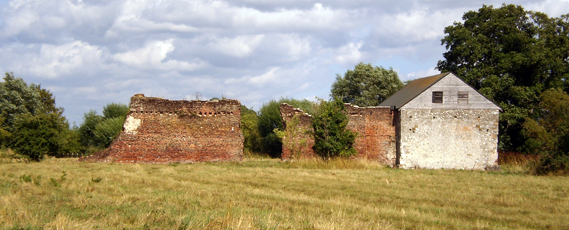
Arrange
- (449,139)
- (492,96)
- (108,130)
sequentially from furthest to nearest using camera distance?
(108,130), (492,96), (449,139)

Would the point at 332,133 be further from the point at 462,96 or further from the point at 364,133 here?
the point at 462,96

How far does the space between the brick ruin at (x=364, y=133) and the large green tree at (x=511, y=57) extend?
1060 centimetres

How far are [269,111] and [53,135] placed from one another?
753 inches

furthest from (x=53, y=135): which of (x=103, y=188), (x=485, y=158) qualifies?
(x=485, y=158)

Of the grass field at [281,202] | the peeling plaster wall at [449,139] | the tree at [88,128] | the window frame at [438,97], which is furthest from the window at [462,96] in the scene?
the tree at [88,128]

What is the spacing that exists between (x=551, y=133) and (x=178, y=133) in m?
20.3

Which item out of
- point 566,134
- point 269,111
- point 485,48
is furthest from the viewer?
point 269,111

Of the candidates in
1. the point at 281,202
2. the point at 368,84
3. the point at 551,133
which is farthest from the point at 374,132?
the point at 368,84

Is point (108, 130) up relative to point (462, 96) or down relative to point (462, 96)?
down

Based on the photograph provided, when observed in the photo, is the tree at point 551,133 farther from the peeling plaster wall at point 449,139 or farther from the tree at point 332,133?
the tree at point 332,133

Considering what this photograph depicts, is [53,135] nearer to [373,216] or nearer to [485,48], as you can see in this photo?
[373,216]

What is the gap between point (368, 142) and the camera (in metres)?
26.8

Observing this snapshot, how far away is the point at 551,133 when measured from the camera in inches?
1054

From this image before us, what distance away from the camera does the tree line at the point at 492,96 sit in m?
25.6
